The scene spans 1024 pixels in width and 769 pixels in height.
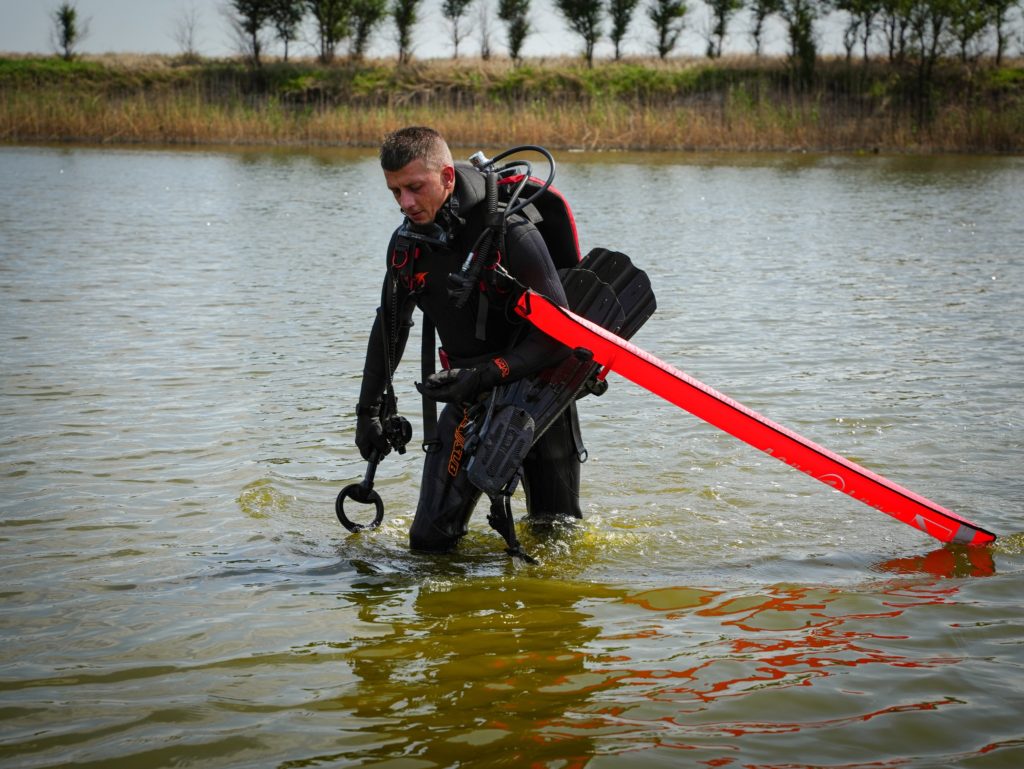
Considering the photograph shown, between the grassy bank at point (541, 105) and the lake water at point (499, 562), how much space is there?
928 inches

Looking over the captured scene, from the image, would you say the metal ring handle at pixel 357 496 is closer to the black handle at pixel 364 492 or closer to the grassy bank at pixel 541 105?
the black handle at pixel 364 492

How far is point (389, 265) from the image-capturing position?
4.77 m

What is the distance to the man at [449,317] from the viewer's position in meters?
4.46

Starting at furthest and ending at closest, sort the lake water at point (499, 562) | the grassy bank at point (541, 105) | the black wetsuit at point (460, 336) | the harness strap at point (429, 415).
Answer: the grassy bank at point (541, 105) < the harness strap at point (429, 415) < the black wetsuit at point (460, 336) < the lake water at point (499, 562)

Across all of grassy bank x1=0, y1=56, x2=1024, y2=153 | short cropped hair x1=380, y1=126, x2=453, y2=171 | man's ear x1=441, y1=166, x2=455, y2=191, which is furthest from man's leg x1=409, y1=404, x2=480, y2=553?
grassy bank x1=0, y1=56, x2=1024, y2=153

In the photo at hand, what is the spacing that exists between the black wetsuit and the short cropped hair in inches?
6.1

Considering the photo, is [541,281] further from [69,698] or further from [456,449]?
[69,698]

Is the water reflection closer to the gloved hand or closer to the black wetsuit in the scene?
the black wetsuit

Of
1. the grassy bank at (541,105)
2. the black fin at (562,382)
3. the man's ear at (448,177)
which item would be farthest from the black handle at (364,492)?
the grassy bank at (541,105)

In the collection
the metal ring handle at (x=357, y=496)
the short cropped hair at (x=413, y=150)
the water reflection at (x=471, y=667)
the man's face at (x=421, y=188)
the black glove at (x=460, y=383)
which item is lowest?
the water reflection at (x=471, y=667)

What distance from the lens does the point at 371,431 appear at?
16.3ft

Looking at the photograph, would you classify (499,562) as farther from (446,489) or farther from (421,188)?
(421,188)

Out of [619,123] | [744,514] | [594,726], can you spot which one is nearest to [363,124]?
[619,123]

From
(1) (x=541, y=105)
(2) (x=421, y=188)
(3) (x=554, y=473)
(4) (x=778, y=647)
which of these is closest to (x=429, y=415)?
(3) (x=554, y=473)
